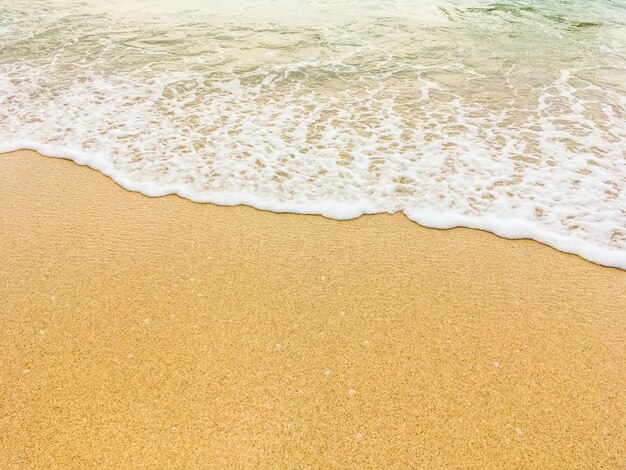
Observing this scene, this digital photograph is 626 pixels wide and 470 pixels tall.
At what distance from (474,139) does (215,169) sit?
115 inches

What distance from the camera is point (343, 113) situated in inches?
211

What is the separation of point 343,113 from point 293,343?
3.56 meters

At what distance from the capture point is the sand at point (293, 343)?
2.13 meters

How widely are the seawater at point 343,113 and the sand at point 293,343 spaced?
45cm

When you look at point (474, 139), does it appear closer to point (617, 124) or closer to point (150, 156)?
point (617, 124)

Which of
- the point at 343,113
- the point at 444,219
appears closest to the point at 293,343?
the point at 444,219

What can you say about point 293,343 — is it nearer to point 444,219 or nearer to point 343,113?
point 444,219

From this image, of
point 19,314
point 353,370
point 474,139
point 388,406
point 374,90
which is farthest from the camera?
point 374,90

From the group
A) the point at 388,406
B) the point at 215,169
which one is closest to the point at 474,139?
the point at 215,169

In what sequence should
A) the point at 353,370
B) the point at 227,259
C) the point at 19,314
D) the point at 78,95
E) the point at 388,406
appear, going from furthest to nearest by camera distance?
the point at 78,95 → the point at 227,259 → the point at 19,314 → the point at 353,370 → the point at 388,406

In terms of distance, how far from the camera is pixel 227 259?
322 cm

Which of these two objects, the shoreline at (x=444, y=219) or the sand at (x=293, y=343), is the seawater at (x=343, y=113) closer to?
the shoreline at (x=444, y=219)

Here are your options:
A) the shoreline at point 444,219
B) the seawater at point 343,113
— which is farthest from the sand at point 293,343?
the seawater at point 343,113

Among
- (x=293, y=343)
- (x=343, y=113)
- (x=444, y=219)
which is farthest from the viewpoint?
(x=343, y=113)
